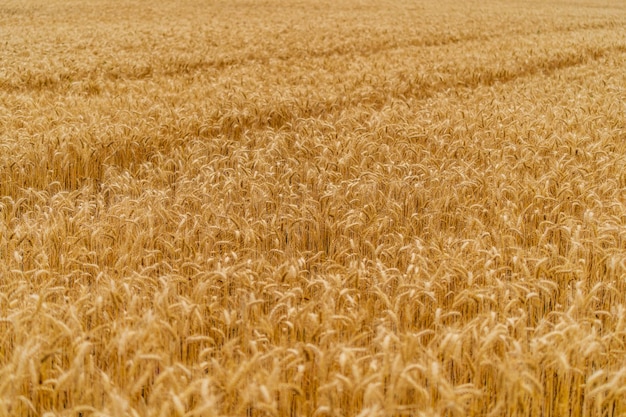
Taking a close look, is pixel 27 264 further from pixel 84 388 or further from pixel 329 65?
pixel 329 65

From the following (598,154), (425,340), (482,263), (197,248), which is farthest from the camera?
(598,154)

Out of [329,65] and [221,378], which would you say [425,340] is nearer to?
[221,378]

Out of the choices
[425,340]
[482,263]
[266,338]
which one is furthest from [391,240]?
[266,338]

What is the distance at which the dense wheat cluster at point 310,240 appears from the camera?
2.41 metres

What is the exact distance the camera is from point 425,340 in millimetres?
3059

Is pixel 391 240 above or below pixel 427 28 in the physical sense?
below

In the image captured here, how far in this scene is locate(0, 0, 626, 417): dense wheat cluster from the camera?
2.41 meters

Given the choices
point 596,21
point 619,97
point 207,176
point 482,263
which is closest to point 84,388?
point 482,263

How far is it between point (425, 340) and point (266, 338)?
85cm

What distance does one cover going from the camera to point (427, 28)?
23312mm

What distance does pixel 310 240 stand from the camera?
419 centimetres

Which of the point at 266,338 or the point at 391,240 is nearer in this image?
the point at 266,338

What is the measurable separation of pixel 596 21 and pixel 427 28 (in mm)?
10712

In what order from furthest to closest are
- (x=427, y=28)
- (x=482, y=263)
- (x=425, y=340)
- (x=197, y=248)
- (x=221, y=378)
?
1. (x=427, y=28)
2. (x=197, y=248)
3. (x=482, y=263)
4. (x=425, y=340)
5. (x=221, y=378)
